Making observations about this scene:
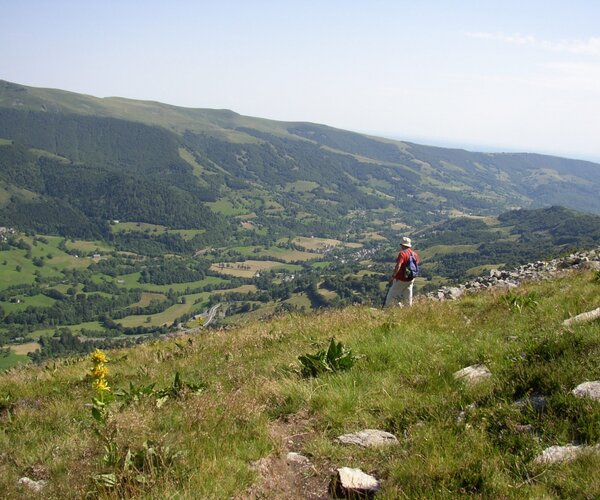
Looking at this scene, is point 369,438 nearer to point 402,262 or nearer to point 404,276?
point 402,262

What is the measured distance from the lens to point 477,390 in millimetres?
5824

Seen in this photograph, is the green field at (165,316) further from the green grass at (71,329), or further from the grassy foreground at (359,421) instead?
the grassy foreground at (359,421)

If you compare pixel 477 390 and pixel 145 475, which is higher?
pixel 477 390

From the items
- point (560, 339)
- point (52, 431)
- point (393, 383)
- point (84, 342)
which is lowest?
point (84, 342)

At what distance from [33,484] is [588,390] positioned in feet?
19.7

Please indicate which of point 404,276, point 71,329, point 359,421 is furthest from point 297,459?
point 71,329

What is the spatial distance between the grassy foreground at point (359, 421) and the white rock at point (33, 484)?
0.49 ft

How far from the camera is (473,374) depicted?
6.42 metres

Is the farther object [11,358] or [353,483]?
[11,358]

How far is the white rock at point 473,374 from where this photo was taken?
6.23m

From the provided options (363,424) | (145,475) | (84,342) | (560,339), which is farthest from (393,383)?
(84,342)

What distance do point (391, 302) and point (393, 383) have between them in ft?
26.9

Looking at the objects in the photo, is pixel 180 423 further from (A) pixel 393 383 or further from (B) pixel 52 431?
(A) pixel 393 383

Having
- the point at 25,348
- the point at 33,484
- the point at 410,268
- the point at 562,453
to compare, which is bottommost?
the point at 25,348
